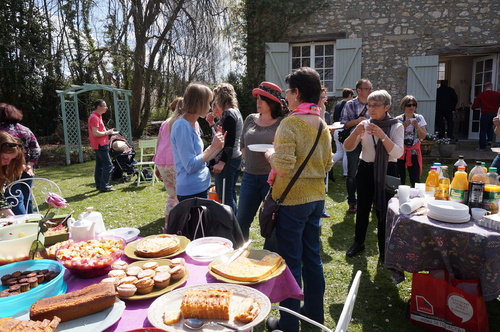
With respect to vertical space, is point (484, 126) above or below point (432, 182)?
above

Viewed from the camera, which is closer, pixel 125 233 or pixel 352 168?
pixel 125 233

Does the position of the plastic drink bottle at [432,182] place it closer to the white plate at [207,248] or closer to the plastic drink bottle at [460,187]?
the plastic drink bottle at [460,187]

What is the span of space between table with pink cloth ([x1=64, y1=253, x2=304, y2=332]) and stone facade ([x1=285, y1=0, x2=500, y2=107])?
9858 mm

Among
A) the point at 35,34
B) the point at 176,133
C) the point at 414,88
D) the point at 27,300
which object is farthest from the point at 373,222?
the point at 35,34

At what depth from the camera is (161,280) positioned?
4.41 ft

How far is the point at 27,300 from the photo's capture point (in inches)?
48.1

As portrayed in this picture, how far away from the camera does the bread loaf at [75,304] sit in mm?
1107

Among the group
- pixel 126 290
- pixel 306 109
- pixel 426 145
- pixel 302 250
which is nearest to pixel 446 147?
pixel 426 145

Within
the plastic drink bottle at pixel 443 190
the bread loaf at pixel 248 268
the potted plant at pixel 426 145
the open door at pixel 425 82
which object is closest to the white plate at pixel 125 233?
the bread loaf at pixel 248 268

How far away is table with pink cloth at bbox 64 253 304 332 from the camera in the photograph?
117cm

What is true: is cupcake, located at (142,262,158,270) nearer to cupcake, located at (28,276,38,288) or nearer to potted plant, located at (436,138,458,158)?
cupcake, located at (28,276,38,288)

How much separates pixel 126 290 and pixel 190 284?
27cm

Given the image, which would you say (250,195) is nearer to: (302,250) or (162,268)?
(302,250)

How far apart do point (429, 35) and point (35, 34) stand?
14697 millimetres
